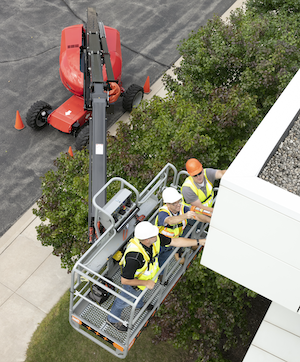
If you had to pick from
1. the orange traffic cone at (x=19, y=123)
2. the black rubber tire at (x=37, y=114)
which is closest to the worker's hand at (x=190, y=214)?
the black rubber tire at (x=37, y=114)

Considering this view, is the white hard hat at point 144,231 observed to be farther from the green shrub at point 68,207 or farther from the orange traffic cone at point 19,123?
the orange traffic cone at point 19,123

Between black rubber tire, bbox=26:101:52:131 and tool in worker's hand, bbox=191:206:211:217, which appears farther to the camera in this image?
black rubber tire, bbox=26:101:52:131

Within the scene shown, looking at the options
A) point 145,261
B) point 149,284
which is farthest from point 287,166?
point 149,284

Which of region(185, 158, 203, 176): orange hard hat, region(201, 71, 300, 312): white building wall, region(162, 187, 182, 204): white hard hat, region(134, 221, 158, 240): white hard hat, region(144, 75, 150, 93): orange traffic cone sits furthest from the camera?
region(144, 75, 150, 93): orange traffic cone

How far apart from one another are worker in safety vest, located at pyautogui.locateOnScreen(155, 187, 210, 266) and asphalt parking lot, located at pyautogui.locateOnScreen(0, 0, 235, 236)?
8883 millimetres

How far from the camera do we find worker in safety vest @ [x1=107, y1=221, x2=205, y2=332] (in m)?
7.16

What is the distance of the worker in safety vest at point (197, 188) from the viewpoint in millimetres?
8164

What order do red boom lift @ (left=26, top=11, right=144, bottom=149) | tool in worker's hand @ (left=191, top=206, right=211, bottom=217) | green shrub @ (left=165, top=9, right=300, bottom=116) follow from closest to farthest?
tool in worker's hand @ (left=191, top=206, right=211, bottom=217) < green shrub @ (left=165, top=9, right=300, bottom=116) < red boom lift @ (left=26, top=11, right=144, bottom=149)

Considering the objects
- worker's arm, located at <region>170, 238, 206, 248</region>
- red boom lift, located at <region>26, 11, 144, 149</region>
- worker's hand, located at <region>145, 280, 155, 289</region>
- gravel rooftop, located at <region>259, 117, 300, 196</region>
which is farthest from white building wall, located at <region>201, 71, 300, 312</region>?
red boom lift, located at <region>26, 11, 144, 149</region>

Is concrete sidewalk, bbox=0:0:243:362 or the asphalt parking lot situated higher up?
the asphalt parking lot

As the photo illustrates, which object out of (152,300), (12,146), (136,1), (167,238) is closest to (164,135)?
(167,238)

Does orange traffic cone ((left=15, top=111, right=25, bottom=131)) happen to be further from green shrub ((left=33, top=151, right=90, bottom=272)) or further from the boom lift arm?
green shrub ((left=33, top=151, right=90, bottom=272))

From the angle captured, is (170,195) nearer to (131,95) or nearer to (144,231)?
(144,231)

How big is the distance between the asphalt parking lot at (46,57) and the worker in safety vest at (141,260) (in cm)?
881
